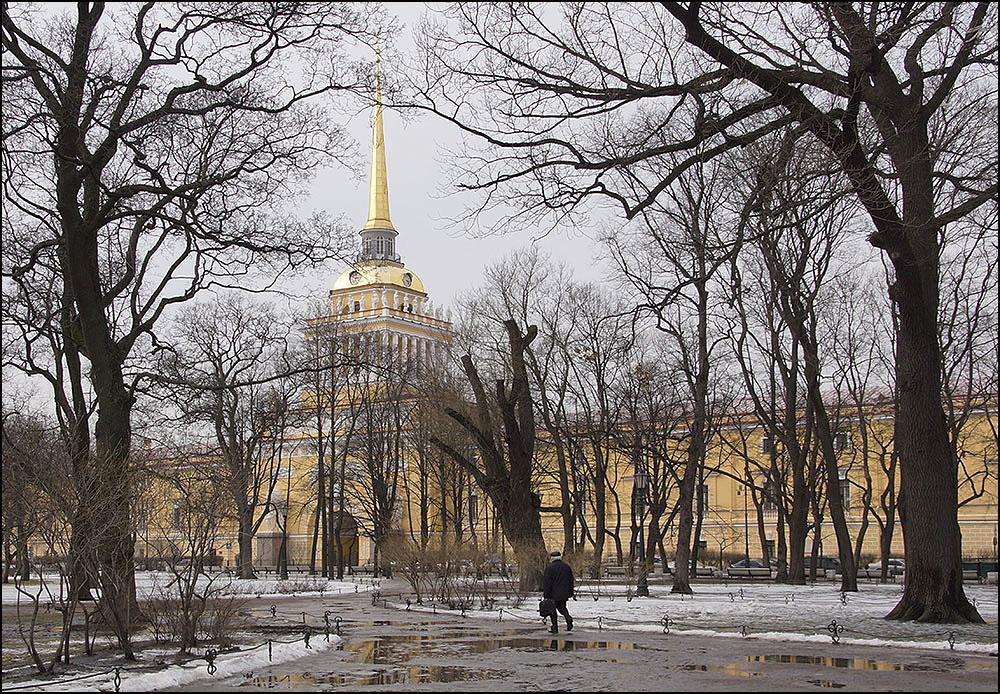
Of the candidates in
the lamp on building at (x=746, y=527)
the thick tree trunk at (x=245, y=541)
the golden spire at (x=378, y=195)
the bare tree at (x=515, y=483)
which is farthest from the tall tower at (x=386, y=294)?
the bare tree at (x=515, y=483)

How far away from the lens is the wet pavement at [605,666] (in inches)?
443

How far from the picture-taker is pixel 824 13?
46.2 ft

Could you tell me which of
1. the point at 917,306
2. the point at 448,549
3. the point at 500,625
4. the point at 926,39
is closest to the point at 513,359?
the point at 448,549

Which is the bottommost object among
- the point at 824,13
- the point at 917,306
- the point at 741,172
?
the point at 917,306

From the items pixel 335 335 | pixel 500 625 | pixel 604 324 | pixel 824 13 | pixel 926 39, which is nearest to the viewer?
pixel 824 13

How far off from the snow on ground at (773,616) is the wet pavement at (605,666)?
647mm

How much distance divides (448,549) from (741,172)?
15662 millimetres

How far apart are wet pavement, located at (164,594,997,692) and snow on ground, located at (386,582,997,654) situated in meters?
0.65

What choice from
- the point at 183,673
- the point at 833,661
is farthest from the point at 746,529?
the point at 183,673

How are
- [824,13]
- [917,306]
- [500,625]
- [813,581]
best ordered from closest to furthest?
1. [824,13]
2. [917,306]
3. [500,625]
4. [813,581]

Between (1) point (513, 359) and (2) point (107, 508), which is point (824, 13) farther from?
(1) point (513, 359)

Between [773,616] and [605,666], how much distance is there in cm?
791

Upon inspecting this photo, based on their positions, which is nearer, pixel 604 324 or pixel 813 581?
pixel 813 581

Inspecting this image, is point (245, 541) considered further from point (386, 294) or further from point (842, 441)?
point (386, 294)
